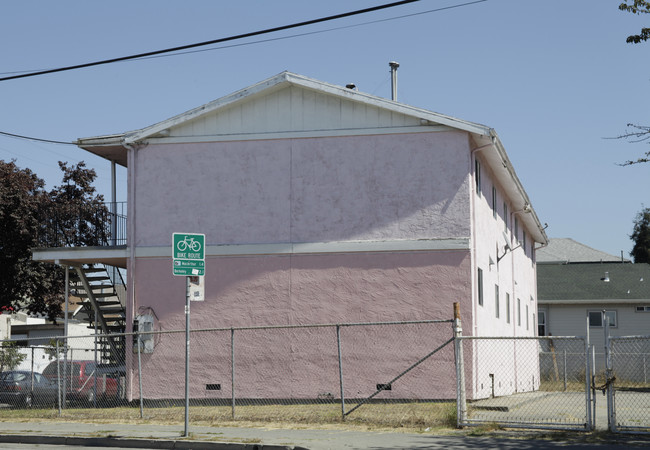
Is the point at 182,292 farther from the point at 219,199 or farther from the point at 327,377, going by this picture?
the point at 327,377

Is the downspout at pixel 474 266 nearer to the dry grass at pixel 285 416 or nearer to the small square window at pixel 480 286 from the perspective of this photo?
the small square window at pixel 480 286

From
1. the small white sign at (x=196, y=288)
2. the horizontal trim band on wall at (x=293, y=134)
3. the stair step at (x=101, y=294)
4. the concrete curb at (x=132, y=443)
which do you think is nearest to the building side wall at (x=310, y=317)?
the horizontal trim band on wall at (x=293, y=134)

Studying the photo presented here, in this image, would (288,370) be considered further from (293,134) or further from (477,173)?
(477,173)

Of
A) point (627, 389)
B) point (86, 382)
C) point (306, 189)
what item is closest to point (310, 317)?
point (306, 189)

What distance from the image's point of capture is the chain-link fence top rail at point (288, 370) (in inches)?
789

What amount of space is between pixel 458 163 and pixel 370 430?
310 inches

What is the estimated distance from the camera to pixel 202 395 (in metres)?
21.2

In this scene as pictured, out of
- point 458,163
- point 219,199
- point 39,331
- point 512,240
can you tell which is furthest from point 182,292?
Result: point 39,331

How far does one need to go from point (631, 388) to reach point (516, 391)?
4.58 meters

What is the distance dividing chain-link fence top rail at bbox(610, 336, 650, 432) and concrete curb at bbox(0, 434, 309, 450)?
18.7ft

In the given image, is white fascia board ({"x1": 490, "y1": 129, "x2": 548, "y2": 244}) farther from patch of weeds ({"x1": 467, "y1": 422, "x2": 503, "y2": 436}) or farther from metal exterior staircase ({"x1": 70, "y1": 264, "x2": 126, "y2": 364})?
metal exterior staircase ({"x1": 70, "y1": 264, "x2": 126, "y2": 364})

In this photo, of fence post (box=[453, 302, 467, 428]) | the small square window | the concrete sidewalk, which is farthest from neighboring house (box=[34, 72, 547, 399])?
the concrete sidewalk

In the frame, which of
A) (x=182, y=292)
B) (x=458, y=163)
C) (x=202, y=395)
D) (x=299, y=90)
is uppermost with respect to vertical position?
(x=299, y=90)

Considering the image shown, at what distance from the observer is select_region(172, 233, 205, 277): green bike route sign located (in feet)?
46.1
